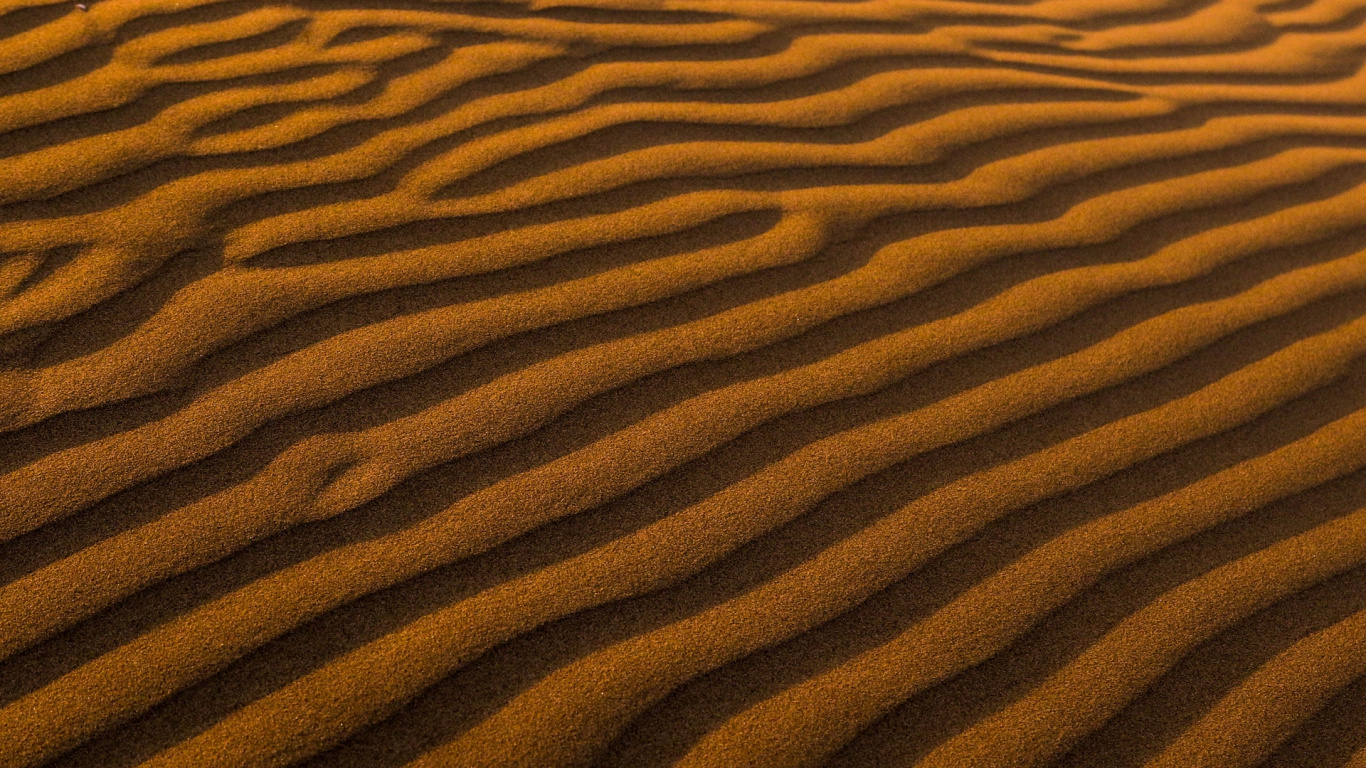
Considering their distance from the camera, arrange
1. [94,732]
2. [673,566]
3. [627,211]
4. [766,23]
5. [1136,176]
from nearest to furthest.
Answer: [94,732]
[673,566]
[627,211]
[1136,176]
[766,23]

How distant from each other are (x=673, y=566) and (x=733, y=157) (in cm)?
106

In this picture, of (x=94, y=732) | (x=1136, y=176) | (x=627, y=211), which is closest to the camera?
(x=94, y=732)

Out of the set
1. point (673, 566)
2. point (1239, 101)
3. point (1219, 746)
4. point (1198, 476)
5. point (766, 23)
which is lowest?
point (1219, 746)

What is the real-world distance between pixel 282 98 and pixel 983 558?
169 centimetres

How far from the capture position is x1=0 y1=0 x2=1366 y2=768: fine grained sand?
4.23ft

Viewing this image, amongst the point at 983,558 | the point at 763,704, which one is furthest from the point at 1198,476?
the point at 763,704

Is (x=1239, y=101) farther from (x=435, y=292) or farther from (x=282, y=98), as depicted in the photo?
(x=282, y=98)

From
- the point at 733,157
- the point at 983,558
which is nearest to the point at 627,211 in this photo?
the point at 733,157

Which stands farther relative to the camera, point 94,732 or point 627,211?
point 627,211

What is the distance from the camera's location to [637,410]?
1604 millimetres

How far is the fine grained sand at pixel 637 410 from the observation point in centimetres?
129

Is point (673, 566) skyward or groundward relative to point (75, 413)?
groundward

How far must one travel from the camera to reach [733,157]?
213cm

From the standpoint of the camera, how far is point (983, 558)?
149cm
